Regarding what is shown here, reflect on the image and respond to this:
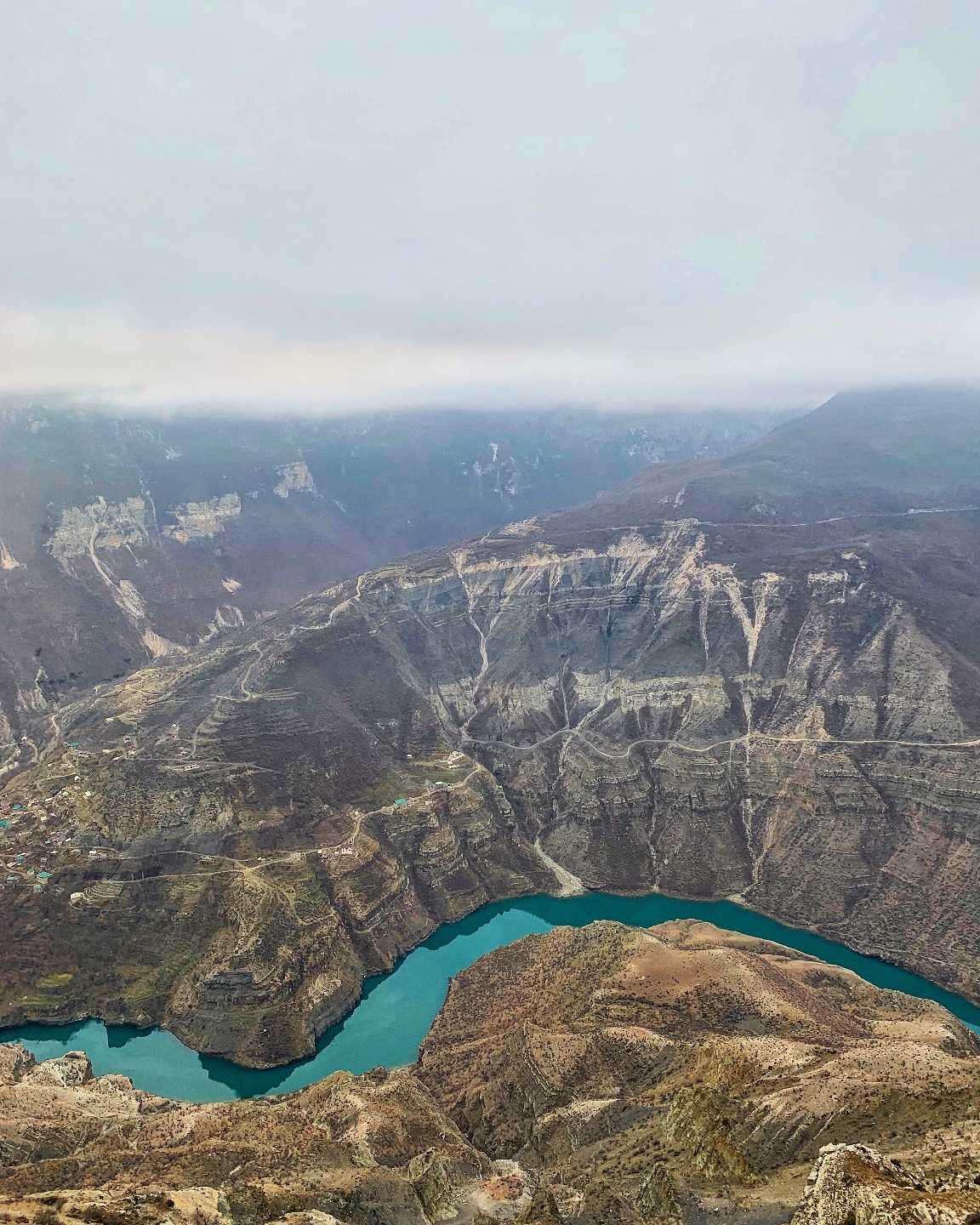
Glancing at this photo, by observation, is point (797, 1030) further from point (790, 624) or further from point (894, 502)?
point (894, 502)

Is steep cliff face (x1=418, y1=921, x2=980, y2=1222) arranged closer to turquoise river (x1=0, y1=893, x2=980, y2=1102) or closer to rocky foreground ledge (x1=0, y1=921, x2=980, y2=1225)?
rocky foreground ledge (x1=0, y1=921, x2=980, y2=1225)

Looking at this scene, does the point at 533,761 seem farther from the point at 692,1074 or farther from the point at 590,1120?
the point at 692,1074

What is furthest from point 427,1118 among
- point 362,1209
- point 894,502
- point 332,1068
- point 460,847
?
point 894,502

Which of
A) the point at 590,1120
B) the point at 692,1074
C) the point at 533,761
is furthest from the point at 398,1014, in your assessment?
the point at 533,761

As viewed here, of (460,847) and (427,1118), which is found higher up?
(427,1118)

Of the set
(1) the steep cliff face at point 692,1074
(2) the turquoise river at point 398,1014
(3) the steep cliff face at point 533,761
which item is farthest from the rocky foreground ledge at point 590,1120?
(3) the steep cliff face at point 533,761

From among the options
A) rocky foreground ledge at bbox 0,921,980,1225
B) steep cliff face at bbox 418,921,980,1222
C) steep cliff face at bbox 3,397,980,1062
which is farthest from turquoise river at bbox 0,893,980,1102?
rocky foreground ledge at bbox 0,921,980,1225

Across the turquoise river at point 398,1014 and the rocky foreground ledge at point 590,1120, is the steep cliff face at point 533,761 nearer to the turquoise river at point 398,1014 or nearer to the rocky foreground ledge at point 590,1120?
the turquoise river at point 398,1014
